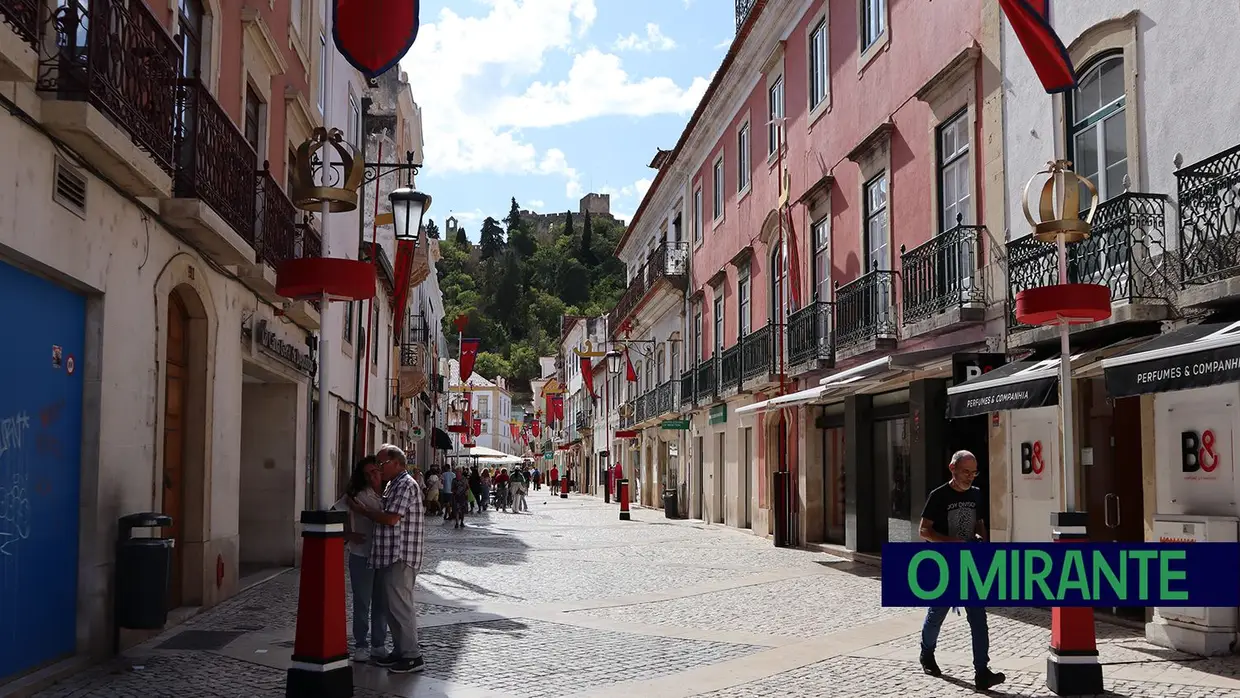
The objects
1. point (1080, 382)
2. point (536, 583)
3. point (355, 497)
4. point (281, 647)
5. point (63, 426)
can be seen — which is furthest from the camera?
point (536, 583)

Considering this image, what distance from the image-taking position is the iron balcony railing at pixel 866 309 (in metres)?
16.9

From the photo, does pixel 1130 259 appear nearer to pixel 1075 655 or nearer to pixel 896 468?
pixel 1075 655

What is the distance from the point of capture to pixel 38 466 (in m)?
7.75

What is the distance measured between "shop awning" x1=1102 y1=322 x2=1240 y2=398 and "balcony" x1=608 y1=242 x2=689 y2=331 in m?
24.8

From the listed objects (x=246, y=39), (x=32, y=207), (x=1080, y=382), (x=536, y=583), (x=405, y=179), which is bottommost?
(x=536, y=583)

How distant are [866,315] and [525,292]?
4598 inches

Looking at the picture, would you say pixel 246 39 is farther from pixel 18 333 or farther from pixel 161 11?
pixel 18 333

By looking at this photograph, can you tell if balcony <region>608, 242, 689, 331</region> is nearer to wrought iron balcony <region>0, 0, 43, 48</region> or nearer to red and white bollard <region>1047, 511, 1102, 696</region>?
red and white bollard <region>1047, 511, 1102, 696</region>

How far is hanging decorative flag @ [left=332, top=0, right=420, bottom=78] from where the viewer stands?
30.0 feet

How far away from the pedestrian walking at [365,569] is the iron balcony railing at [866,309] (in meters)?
9.45

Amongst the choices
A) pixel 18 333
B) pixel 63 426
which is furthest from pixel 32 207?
pixel 63 426

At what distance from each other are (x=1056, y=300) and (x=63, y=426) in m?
6.97

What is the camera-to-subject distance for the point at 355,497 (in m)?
8.88

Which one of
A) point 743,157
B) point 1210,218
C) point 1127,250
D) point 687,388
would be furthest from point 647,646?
point 687,388
